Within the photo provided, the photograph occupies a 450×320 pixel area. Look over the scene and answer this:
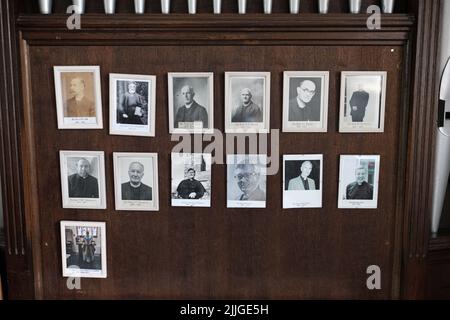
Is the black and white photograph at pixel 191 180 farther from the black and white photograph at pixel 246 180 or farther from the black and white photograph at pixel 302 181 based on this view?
the black and white photograph at pixel 302 181

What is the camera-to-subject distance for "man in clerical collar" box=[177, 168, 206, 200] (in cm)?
149

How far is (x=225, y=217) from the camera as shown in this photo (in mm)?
1505

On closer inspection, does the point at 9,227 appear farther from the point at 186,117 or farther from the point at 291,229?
the point at 291,229

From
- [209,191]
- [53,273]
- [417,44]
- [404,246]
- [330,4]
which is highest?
[330,4]

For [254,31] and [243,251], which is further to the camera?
[243,251]

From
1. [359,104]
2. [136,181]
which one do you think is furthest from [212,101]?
→ [359,104]

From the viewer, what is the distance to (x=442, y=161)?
4.97 feet

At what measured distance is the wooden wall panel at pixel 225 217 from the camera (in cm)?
144

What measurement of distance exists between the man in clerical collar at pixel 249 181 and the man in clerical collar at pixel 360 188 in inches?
11.7

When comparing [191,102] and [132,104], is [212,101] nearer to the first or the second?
[191,102]

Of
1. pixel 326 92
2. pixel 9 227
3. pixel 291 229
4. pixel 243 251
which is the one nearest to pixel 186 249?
pixel 243 251

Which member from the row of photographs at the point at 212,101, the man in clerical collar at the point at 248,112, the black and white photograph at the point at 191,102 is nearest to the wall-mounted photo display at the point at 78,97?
the row of photographs at the point at 212,101

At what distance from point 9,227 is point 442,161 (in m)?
1.51

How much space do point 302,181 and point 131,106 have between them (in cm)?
63
